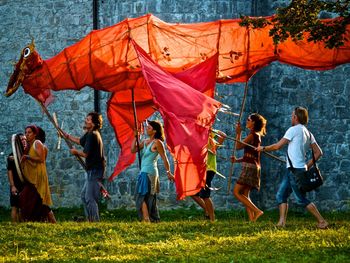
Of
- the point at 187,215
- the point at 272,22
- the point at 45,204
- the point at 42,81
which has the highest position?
the point at 272,22

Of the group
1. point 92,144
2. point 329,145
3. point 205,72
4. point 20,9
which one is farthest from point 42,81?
point 20,9

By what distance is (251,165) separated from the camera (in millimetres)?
15648

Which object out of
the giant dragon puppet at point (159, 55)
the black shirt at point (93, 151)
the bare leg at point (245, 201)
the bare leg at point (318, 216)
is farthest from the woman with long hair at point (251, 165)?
the black shirt at point (93, 151)

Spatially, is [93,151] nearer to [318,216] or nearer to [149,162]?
[149,162]

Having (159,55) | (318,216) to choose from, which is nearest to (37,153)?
(159,55)

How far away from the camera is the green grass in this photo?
11.1 meters

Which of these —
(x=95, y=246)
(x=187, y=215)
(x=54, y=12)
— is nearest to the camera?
(x=95, y=246)

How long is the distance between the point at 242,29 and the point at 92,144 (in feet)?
9.21

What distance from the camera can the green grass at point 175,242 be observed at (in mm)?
11078

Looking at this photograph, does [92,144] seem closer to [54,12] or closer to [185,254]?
[185,254]

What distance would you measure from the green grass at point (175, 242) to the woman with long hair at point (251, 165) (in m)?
0.91

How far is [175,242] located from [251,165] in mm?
3522

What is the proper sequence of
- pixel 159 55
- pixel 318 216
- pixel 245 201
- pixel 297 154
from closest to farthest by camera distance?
pixel 318 216
pixel 297 154
pixel 245 201
pixel 159 55

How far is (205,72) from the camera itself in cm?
1519
